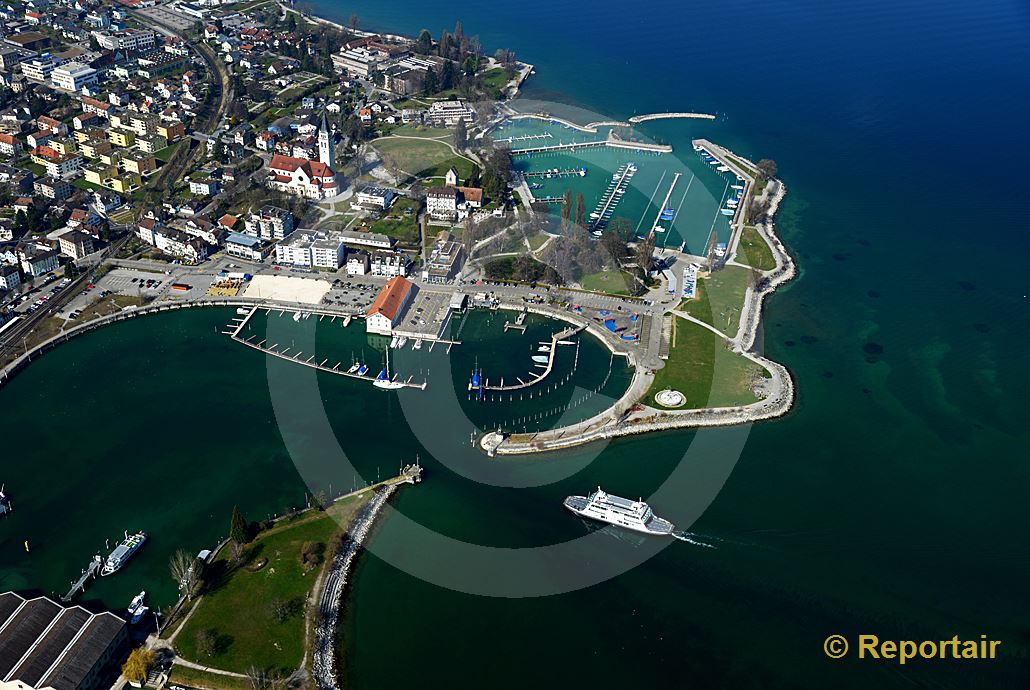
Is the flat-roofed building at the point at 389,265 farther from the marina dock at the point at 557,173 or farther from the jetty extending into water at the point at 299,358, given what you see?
the marina dock at the point at 557,173

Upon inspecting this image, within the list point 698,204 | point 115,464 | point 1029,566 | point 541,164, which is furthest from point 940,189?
point 115,464

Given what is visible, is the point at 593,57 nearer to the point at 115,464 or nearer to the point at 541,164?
the point at 541,164

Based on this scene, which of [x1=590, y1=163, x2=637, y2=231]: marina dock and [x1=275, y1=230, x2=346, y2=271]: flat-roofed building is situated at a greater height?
[x1=590, y1=163, x2=637, y2=231]: marina dock

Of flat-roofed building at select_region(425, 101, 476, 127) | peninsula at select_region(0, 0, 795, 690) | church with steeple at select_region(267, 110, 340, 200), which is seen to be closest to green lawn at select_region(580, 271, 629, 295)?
peninsula at select_region(0, 0, 795, 690)

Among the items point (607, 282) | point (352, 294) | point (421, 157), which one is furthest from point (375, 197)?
point (607, 282)

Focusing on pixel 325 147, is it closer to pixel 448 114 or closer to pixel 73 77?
pixel 448 114

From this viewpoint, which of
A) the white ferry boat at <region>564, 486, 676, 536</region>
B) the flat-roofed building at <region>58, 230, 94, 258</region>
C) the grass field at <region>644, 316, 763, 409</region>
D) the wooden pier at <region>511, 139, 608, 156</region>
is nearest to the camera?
the white ferry boat at <region>564, 486, 676, 536</region>

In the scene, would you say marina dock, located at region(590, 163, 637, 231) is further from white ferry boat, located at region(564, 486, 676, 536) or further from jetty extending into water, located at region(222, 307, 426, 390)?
white ferry boat, located at region(564, 486, 676, 536)

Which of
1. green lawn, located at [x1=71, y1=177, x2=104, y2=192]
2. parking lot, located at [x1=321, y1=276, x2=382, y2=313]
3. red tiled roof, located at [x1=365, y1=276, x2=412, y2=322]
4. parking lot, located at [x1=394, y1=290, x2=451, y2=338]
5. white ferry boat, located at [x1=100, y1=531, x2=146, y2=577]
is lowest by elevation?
green lawn, located at [x1=71, y1=177, x2=104, y2=192]
